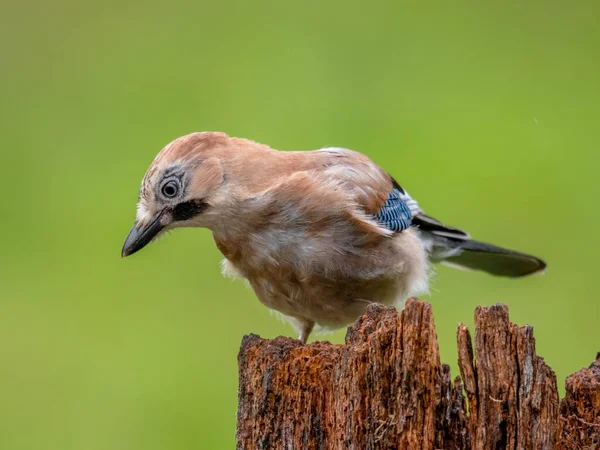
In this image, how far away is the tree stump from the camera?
205 inches

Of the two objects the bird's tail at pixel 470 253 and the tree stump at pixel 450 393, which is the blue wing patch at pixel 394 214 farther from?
the tree stump at pixel 450 393

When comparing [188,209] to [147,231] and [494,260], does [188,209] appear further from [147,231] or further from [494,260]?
[494,260]

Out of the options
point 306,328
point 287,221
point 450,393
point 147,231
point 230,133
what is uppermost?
point 230,133

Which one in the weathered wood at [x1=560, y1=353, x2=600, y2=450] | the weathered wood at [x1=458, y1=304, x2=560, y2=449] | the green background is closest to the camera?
the weathered wood at [x1=458, y1=304, x2=560, y2=449]

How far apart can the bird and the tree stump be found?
1.61 m

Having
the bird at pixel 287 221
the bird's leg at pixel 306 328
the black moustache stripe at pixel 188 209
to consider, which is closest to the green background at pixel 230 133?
the bird's leg at pixel 306 328

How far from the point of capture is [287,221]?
23.3ft

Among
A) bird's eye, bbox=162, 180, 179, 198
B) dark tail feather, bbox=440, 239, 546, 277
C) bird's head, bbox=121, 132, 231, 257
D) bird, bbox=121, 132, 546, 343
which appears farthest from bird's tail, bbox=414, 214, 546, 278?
bird's eye, bbox=162, 180, 179, 198

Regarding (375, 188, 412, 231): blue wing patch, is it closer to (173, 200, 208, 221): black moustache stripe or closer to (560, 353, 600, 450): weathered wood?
(173, 200, 208, 221): black moustache stripe

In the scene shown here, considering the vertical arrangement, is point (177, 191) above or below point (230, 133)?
below

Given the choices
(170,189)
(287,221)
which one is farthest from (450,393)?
(170,189)

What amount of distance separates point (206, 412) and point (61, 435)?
111 cm

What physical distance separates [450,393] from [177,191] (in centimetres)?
214


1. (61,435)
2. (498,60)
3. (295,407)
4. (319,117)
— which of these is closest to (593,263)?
(319,117)
